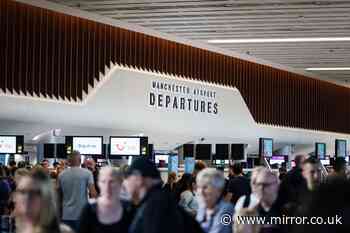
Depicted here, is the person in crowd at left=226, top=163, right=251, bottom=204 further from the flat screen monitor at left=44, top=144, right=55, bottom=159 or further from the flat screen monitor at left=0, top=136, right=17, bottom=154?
the flat screen monitor at left=44, top=144, right=55, bottom=159

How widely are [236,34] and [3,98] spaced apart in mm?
7330

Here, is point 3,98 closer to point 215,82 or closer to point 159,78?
point 159,78

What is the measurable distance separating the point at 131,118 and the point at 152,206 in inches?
675

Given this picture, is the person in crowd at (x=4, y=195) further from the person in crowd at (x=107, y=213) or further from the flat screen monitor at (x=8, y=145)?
the person in crowd at (x=107, y=213)

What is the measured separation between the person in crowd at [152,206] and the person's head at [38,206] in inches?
48.9

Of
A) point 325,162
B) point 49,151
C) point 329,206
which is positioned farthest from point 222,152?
point 329,206

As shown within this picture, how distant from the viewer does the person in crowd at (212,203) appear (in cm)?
469

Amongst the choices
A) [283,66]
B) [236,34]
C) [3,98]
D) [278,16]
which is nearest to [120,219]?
[3,98]

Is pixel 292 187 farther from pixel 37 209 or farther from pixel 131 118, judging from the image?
pixel 131 118

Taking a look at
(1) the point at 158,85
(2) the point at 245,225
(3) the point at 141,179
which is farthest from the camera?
(1) the point at 158,85

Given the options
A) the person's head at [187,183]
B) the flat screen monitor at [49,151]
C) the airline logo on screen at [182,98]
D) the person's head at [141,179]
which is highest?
the airline logo on screen at [182,98]

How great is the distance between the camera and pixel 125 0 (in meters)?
17.1

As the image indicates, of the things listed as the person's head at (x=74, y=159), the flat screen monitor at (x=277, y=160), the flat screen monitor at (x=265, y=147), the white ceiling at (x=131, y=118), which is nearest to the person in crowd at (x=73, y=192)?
the person's head at (x=74, y=159)

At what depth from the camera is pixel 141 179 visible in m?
4.25
